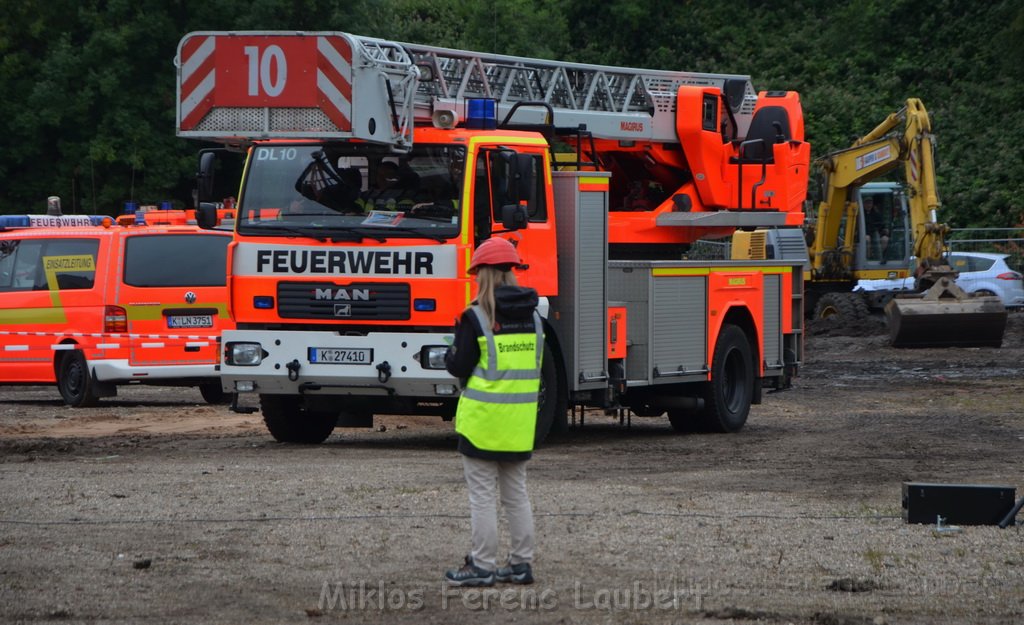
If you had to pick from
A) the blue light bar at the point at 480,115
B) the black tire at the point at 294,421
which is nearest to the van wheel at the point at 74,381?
the black tire at the point at 294,421

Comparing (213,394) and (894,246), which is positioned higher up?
(894,246)

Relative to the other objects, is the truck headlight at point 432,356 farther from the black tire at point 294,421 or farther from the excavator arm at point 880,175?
the excavator arm at point 880,175

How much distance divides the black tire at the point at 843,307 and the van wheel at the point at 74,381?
19.2 m

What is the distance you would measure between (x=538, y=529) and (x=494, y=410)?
1824 mm

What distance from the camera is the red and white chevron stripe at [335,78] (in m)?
12.9

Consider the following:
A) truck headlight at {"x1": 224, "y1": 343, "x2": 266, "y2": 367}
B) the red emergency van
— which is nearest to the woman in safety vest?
truck headlight at {"x1": 224, "y1": 343, "x2": 266, "y2": 367}

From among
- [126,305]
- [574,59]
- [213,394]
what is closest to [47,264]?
[126,305]

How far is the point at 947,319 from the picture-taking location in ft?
91.0

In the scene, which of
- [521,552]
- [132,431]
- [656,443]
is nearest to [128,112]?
[132,431]

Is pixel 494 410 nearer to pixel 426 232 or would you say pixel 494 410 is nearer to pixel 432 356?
pixel 432 356

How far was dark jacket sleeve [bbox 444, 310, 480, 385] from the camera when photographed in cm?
805

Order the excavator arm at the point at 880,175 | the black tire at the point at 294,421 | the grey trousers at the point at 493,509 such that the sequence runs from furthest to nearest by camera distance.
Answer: the excavator arm at the point at 880,175 → the black tire at the point at 294,421 → the grey trousers at the point at 493,509

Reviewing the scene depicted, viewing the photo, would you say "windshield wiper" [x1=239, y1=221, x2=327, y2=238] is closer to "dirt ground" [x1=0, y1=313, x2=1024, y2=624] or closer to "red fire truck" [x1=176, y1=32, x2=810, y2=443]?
"red fire truck" [x1=176, y1=32, x2=810, y2=443]

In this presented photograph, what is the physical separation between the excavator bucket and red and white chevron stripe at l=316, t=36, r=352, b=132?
55.2 ft
